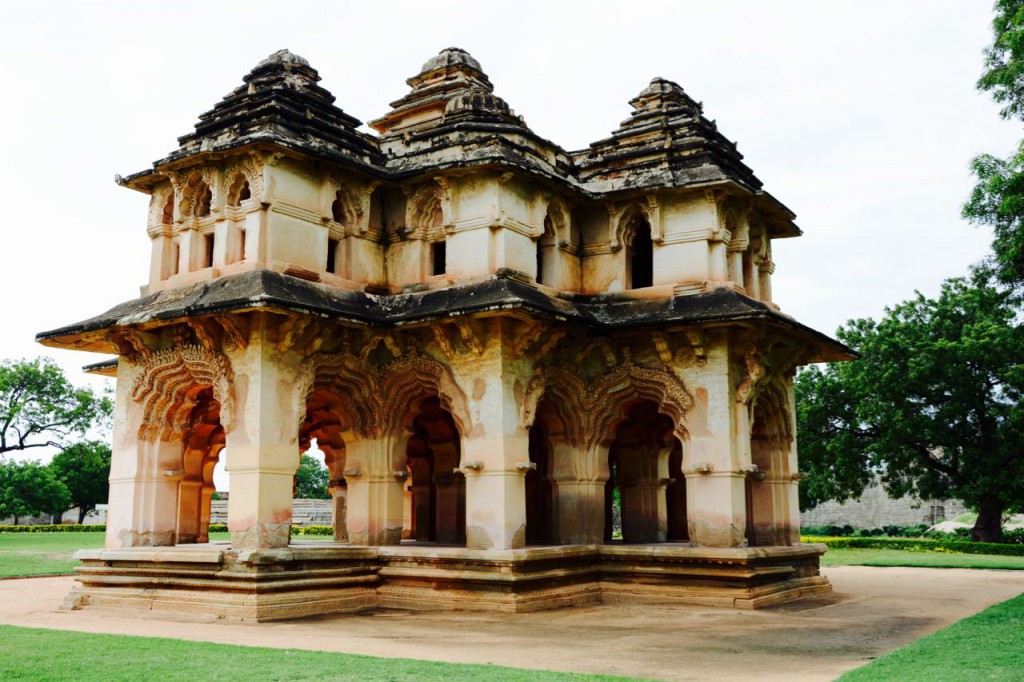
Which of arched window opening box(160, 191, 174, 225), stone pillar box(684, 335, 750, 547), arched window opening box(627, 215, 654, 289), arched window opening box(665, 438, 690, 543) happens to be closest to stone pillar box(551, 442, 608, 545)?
stone pillar box(684, 335, 750, 547)

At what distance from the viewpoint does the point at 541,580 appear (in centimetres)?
1472

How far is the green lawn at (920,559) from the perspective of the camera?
25.0 m

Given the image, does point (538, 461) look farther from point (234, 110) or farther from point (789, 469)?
point (234, 110)

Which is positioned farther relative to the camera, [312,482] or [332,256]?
[312,482]

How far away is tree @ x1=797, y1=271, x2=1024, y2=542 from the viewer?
1203 inches

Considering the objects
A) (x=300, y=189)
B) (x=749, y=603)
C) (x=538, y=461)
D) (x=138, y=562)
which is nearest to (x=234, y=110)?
(x=300, y=189)

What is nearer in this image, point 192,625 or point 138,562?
point 192,625

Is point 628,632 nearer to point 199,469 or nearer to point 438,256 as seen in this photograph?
point 438,256

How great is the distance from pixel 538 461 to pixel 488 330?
5.89m

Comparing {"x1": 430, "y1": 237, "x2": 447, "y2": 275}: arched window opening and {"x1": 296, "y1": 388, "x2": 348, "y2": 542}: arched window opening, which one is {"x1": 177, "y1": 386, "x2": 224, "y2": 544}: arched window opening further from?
{"x1": 430, "y1": 237, "x2": 447, "y2": 275}: arched window opening

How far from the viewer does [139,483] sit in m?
15.4

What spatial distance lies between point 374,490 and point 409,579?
1597 mm

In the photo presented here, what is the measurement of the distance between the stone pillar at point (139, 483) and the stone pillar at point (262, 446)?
1.96 meters

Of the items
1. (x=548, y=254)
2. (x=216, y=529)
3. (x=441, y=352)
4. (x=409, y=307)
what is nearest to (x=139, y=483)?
(x=409, y=307)
